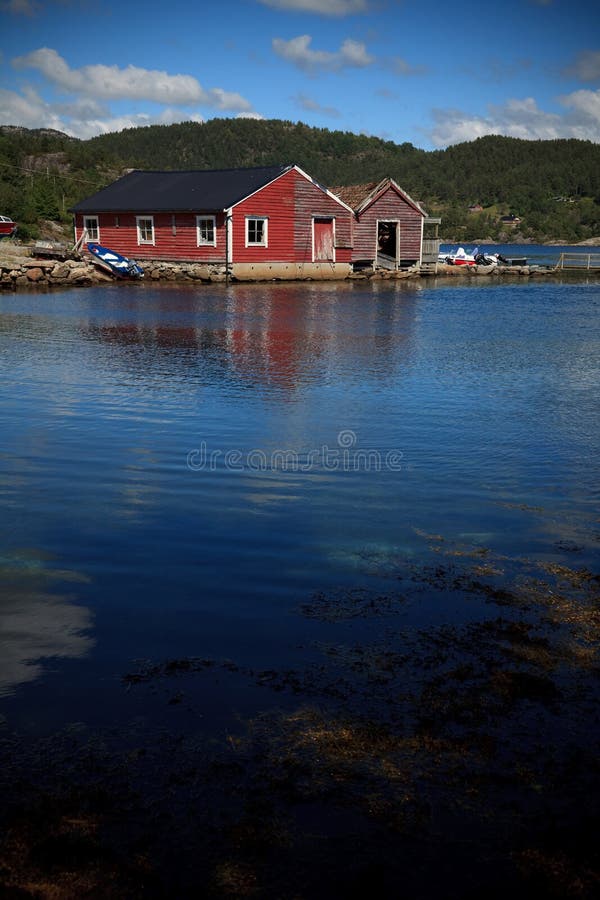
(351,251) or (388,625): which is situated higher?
(351,251)

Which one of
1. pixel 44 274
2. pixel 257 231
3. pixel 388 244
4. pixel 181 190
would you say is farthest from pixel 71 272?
pixel 388 244

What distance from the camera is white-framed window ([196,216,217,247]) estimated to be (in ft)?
149

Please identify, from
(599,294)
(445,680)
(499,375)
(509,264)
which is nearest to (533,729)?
(445,680)

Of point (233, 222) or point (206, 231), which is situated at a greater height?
point (233, 222)

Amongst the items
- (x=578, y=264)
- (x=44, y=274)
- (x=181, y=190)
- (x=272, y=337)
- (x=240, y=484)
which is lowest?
(x=240, y=484)

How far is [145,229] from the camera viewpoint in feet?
158

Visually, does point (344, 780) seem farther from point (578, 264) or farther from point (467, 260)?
point (578, 264)

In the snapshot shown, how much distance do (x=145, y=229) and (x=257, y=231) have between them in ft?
23.6

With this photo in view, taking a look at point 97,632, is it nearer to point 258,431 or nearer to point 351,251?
point 258,431

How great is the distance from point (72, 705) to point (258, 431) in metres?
7.51

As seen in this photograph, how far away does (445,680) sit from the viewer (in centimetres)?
504

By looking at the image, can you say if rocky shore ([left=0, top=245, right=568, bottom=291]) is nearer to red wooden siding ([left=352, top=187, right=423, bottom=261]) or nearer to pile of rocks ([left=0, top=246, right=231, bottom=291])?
pile of rocks ([left=0, top=246, right=231, bottom=291])

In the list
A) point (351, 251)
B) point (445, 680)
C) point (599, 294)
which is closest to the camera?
point (445, 680)

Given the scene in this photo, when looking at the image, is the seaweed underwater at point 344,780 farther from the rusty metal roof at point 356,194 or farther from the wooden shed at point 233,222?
the rusty metal roof at point 356,194
